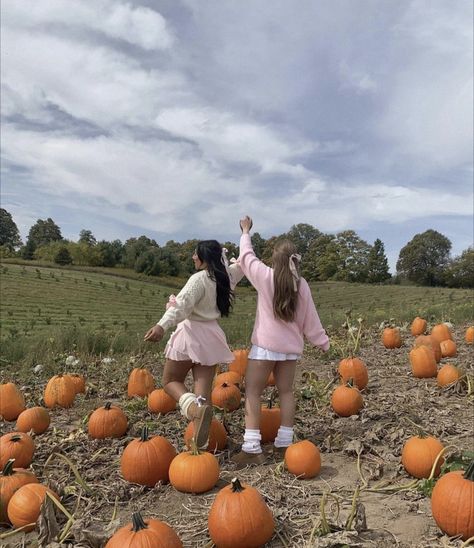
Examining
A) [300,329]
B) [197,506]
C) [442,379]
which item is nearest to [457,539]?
[197,506]

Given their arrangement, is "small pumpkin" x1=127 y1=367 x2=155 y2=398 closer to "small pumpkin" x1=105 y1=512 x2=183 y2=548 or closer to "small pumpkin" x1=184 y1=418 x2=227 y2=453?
"small pumpkin" x1=184 y1=418 x2=227 y2=453

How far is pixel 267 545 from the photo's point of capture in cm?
257

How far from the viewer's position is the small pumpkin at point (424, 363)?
6.11 meters

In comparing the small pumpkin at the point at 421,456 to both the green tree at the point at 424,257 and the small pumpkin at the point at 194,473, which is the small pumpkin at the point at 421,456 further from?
the green tree at the point at 424,257

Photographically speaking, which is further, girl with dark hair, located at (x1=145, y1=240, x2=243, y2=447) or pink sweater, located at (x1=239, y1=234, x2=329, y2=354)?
girl with dark hair, located at (x1=145, y1=240, x2=243, y2=447)

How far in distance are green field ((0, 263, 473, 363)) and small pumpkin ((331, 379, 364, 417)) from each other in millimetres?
5049

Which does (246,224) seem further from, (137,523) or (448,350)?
(448,350)

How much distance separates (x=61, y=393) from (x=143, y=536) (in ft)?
11.9

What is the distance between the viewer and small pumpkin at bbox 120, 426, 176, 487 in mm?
3270

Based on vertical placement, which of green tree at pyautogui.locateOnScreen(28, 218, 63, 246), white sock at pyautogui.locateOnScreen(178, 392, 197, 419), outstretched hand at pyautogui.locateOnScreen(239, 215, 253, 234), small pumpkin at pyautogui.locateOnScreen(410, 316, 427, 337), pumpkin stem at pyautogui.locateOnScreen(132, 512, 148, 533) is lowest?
pumpkin stem at pyautogui.locateOnScreen(132, 512, 148, 533)

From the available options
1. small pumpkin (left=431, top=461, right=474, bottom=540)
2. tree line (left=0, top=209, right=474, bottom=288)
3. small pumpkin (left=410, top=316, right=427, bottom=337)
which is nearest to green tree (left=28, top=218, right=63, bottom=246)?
tree line (left=0, top=209, right=474, bottom=288)

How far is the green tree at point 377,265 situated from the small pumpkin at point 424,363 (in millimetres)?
62043

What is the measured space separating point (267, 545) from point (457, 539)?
0.97 meters

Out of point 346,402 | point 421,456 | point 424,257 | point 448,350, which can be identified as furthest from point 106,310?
point 424,257
